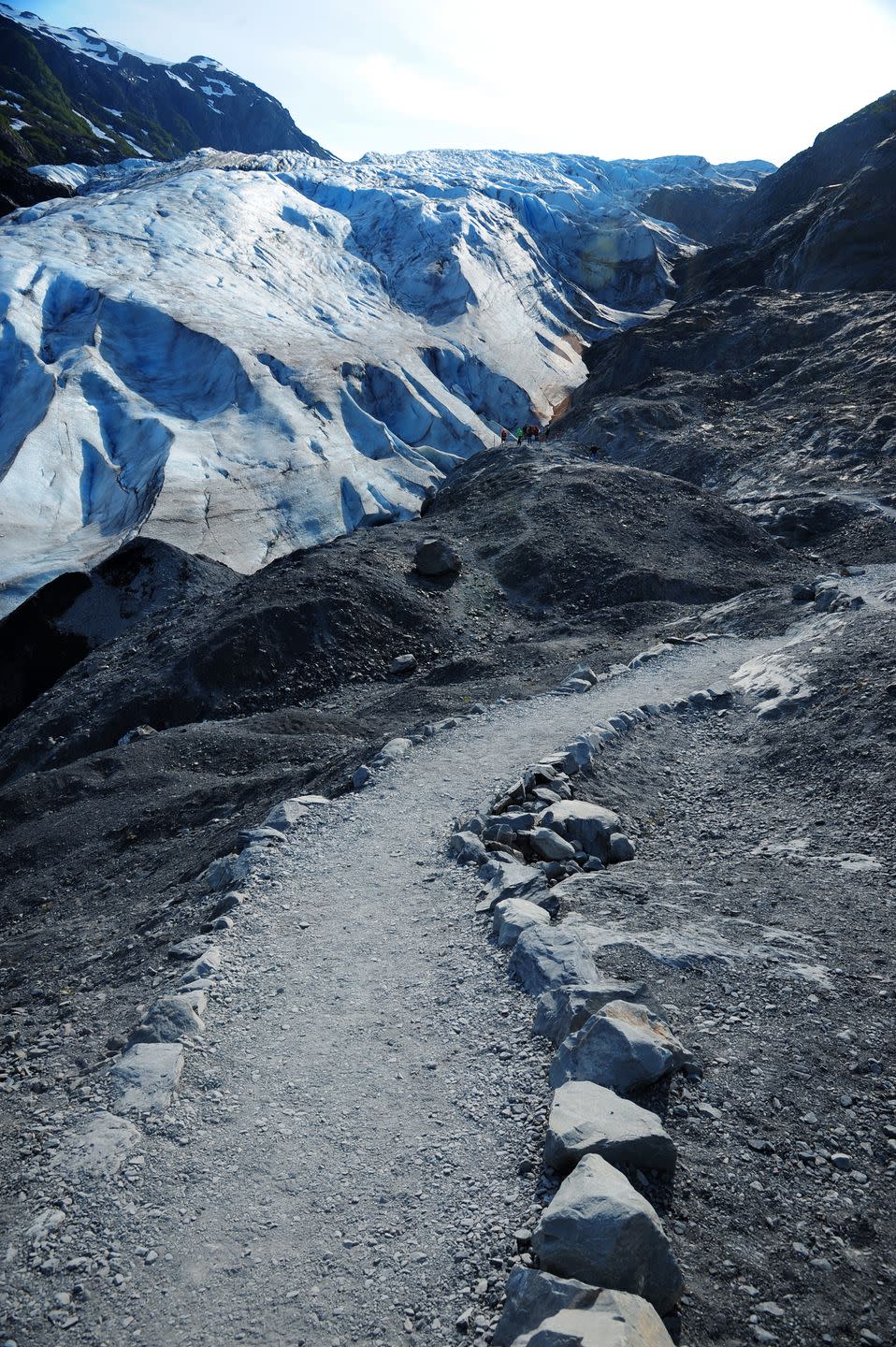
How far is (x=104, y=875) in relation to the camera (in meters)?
11.4

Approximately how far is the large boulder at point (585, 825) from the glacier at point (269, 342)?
27073 millimetres

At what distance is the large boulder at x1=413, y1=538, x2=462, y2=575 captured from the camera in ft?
70.0

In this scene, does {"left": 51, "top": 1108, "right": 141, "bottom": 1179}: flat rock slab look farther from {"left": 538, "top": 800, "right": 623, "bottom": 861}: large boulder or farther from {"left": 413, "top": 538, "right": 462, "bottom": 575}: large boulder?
{"left": 413, "top": 538, "right": 462, "bottom": 575}: large boulder

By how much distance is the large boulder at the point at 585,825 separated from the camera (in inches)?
334

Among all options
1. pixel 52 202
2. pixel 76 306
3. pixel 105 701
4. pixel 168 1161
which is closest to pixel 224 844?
pixel 168 1161

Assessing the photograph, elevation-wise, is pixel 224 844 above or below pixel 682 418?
below

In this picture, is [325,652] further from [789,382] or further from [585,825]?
[789,382]

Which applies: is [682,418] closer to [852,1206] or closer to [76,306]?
[76,306]

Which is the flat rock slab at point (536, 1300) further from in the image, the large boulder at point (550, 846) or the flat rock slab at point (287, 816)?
the flat rock slab at point (287, 816)

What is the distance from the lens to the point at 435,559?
70.0 feet

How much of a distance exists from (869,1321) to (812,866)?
4.30m

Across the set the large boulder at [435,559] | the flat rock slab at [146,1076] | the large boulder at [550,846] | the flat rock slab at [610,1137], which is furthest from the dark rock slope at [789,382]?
the flat rock slab at [146,1076]

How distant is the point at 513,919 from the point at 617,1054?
6.62 feet

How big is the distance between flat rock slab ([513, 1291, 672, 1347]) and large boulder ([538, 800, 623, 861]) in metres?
5.04
